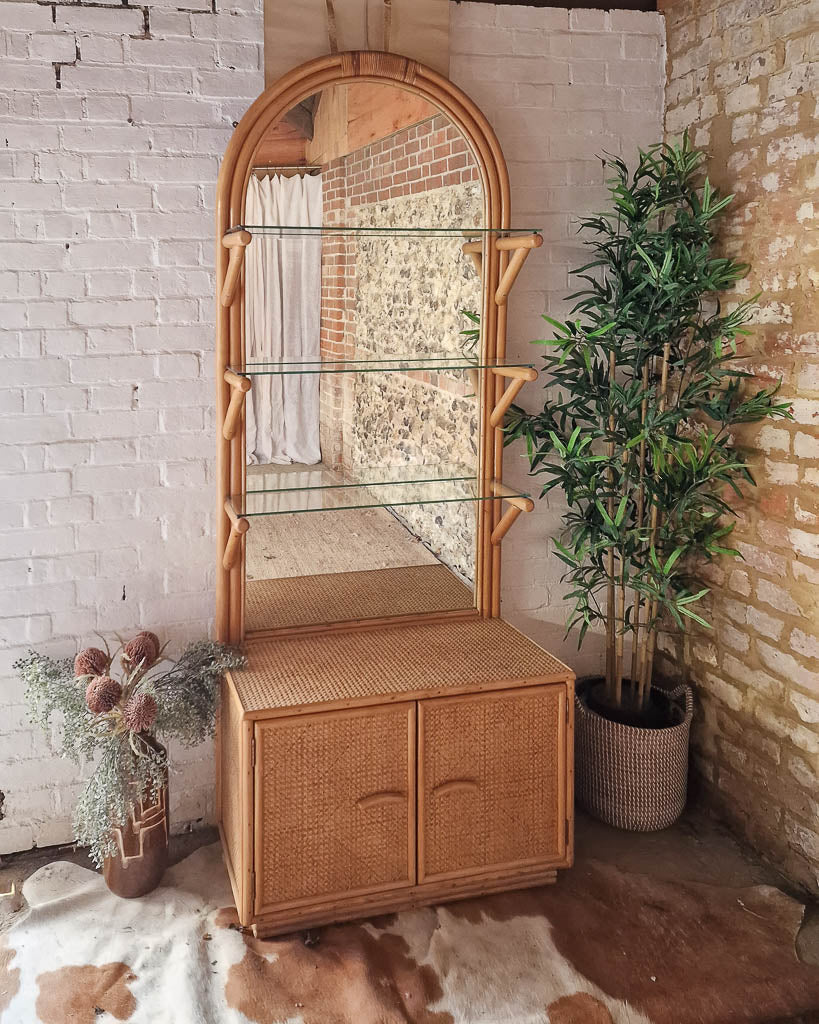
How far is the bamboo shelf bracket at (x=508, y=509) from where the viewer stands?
285 cm

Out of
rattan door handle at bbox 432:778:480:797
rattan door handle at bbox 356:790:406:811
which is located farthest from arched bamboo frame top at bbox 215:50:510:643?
rattan door handle at bbox 432:778:480:797

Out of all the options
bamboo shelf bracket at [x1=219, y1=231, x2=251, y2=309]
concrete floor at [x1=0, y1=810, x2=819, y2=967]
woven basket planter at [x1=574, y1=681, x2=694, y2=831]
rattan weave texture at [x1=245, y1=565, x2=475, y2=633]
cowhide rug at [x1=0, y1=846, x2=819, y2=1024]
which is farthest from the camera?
woven basket planter at [x1=574, y1=681, x2=694, y2=831]

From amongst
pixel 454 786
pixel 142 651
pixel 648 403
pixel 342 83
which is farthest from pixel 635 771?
pixel 342 83

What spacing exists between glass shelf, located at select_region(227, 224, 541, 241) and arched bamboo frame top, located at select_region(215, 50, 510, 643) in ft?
0.10

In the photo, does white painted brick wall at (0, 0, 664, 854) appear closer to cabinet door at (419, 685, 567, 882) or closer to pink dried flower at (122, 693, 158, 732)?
pink dried flower at (122, 693, 158, 732)

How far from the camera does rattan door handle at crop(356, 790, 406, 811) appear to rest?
2523 mm

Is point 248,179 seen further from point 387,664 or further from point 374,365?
point 387,664

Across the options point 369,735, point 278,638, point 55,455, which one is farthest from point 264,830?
point 55,455

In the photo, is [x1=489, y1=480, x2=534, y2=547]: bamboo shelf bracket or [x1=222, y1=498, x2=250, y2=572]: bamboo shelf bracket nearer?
[x1=222, y1=498, x2=250, y2=572]: bamboo shelf bracket

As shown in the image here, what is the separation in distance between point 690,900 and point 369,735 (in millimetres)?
1018

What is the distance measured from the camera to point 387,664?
8.82ft

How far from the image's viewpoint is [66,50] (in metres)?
2.51

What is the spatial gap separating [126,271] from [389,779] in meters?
1.54

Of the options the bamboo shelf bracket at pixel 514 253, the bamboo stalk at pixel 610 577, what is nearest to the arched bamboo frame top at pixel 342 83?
the bamboo shelf bracket at pixel 514 253
